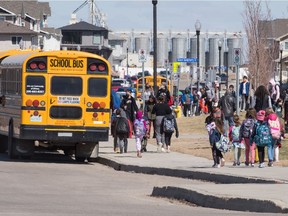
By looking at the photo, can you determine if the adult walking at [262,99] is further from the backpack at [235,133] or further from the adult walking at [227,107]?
the backpack at [235,133]

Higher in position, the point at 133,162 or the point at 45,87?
the point at 45,87

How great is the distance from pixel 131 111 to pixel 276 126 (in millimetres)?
10963

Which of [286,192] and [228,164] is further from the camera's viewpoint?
[228,164]

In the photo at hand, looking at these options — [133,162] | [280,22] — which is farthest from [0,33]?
[133,162]

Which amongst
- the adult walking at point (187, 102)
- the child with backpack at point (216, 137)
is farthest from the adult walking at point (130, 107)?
the adult walking at point (187, 102)

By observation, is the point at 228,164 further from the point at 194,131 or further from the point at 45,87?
the point at 194,131

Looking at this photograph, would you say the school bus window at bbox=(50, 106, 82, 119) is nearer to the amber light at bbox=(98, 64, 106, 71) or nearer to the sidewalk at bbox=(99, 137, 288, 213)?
the amber light at bbox=(98, 64, 106, 71)

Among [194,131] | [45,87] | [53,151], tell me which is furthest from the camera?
[194,131]

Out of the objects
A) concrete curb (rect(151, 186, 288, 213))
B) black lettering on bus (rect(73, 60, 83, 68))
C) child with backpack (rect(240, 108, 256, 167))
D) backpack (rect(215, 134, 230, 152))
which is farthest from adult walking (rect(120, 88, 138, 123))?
concrete curb (rect(151, 186, 288, 213))

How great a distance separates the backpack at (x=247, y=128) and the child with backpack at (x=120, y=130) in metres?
6.40

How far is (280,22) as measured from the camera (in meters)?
132

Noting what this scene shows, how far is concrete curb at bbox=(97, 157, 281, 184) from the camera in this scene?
849 inches

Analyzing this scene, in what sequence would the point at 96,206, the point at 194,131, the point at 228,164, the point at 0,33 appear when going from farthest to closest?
the point at 0,33
the point at 194,131
the point at 228,164
the point at 96,206

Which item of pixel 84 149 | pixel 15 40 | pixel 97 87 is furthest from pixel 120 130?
pixel 15 40
